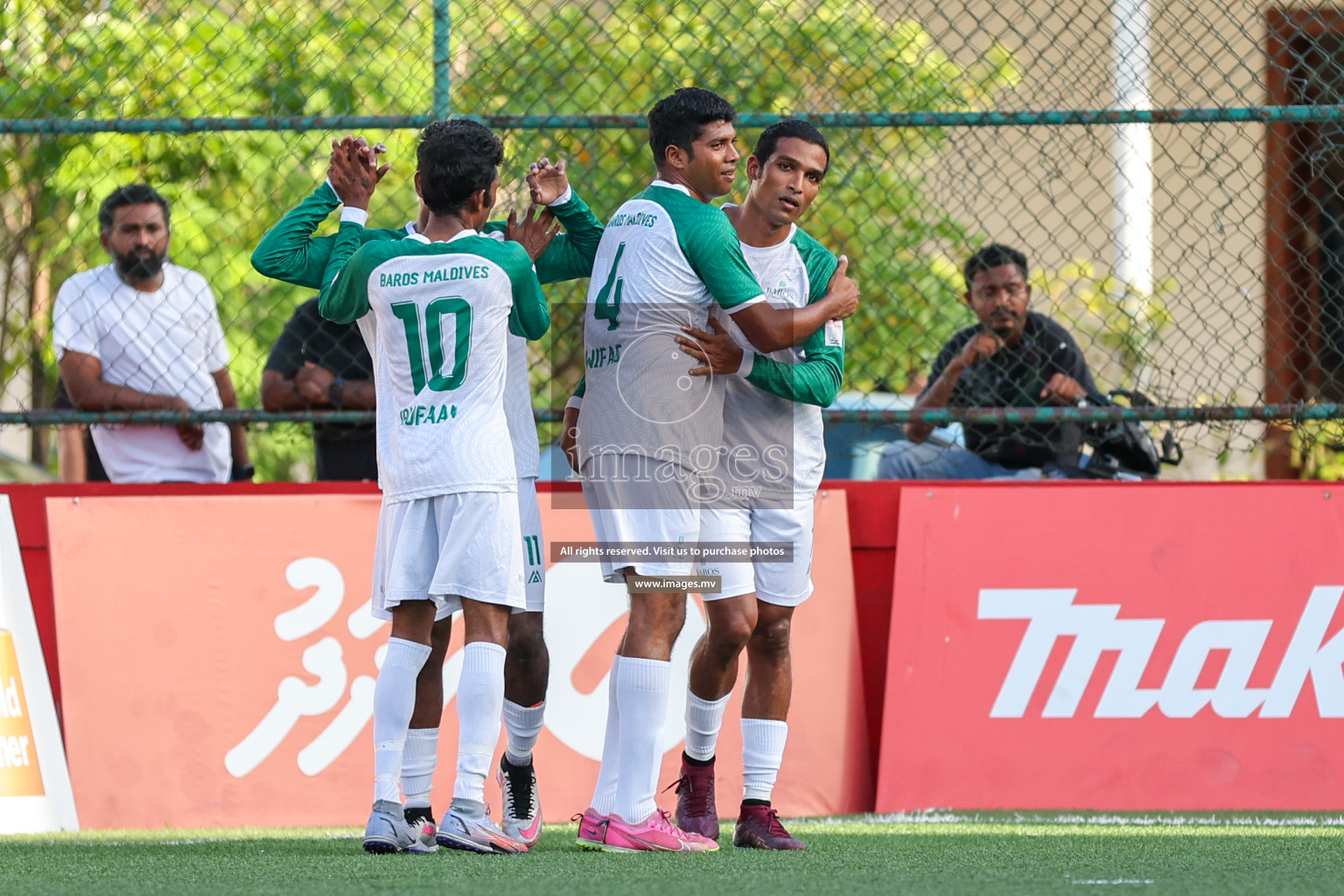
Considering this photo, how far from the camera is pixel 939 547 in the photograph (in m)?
5.13

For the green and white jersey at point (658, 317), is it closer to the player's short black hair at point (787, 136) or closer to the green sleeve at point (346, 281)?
the player's short black hair at point (787, 136)

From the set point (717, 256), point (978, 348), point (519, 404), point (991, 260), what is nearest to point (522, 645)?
point (519, 404)

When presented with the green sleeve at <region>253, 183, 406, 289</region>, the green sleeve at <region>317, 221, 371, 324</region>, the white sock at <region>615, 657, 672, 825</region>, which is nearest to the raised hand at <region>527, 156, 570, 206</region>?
the green sleeve at <region>253, 183, 406, 289</region>

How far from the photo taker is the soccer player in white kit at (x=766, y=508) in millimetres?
4176

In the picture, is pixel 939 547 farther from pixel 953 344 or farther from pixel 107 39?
pixel 107 39

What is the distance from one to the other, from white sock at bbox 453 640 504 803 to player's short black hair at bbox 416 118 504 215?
111cm

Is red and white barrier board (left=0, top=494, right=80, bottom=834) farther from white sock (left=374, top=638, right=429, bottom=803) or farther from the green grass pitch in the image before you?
white sock (left=374, top=638, right=429, bottom=803)

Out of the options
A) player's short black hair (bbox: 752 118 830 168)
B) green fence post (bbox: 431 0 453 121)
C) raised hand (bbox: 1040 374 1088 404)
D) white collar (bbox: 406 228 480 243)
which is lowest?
raised hand (bbox: 1040 374 1088 404)

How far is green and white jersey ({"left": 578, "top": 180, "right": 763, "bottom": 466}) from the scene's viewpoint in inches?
155

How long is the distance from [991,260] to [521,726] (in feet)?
7.97

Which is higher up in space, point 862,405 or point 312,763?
point 862,405

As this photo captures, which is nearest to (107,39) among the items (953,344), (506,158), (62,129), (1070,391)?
(62,129)

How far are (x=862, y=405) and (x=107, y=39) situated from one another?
11.7 feet

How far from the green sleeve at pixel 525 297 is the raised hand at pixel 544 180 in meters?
0.28
